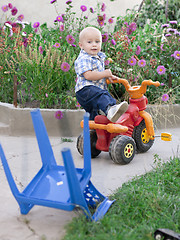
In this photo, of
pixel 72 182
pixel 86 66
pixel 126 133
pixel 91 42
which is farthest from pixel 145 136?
pixel 72 182

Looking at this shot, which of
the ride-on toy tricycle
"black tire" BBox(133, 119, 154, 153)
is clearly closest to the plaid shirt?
the ride-on toy tricycle

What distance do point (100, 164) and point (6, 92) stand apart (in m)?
2.14

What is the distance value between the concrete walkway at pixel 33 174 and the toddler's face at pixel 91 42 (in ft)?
3.54

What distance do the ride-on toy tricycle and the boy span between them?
0.11m

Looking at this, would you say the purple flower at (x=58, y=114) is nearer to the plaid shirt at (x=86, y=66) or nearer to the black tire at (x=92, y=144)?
the black tire at (x=92, y=144)

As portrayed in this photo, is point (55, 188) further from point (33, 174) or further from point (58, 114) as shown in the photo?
point (58, 114)

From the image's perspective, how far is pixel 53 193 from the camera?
7.75ft

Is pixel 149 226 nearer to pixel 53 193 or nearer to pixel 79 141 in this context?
pixel 53 193

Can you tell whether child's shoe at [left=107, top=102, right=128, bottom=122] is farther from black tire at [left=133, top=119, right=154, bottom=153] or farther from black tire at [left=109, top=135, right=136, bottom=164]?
black tire at [left=133, top=119, right=154, bottom=153]

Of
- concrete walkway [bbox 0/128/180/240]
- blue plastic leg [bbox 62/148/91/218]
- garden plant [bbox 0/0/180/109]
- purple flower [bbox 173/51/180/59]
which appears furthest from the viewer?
purple flower [bbox 173/51/180/59]

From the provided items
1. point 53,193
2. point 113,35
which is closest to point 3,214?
point 53,193

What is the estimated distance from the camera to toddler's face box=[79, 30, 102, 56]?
137 inches

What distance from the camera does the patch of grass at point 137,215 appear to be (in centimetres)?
215

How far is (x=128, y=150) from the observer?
3.55m
